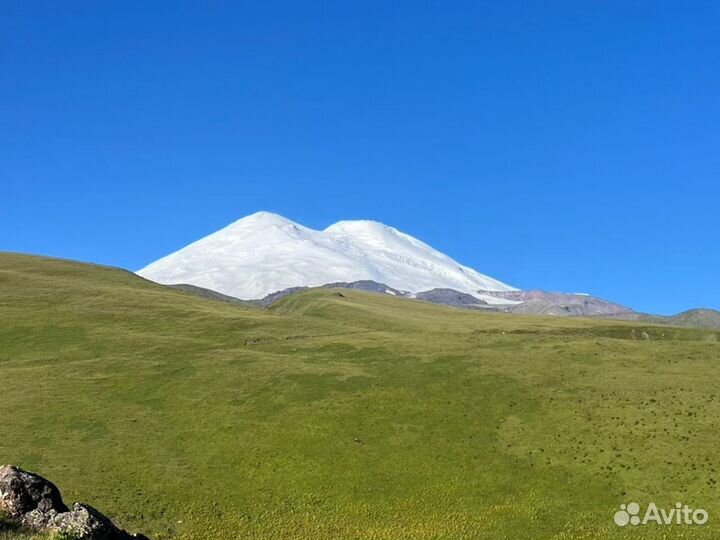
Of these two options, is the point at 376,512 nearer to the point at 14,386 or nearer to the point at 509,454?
the point at 509,454

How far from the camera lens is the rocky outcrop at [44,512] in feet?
73.3

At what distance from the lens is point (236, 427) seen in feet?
197

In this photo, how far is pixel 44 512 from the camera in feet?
80.6

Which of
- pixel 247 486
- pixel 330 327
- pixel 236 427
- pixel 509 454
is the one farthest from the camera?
pixel 330 327

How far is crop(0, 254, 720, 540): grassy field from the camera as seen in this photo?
46812 millimetres

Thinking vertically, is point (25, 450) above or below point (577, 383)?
below

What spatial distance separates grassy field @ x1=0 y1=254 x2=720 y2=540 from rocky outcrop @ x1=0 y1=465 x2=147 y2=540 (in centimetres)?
2048

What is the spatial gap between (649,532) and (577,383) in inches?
1056

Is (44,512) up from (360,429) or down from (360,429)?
down

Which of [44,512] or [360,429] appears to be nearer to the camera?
[44,512]

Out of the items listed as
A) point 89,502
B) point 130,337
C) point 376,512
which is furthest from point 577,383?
point 130,337

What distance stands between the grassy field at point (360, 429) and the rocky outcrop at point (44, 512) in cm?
2048

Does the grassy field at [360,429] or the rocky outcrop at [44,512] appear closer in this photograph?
the rocky outcrop at [44,512]

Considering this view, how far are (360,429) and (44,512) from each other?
37.9 meters
